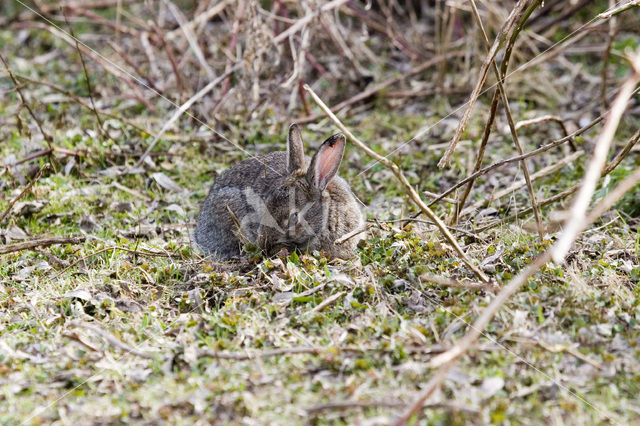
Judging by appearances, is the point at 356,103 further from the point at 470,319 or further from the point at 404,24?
the point at 470,319

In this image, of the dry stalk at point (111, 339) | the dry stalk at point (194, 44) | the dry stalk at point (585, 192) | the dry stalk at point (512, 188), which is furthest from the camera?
the dry stalk at point (194, 44)

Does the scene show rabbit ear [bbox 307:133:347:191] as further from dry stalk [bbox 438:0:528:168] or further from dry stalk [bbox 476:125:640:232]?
dry stalk [bbox 476:125:640:232]

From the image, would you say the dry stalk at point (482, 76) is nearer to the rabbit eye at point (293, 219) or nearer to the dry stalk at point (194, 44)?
the rabbit eye at point (293, 219)

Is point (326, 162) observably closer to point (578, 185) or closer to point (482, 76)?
point (482, 76)

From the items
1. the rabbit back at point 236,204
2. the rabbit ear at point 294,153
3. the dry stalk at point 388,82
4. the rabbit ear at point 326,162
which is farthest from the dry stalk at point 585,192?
the dry stalk at point 388,82

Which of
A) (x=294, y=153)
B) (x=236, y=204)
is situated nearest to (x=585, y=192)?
(x=294, y=153)

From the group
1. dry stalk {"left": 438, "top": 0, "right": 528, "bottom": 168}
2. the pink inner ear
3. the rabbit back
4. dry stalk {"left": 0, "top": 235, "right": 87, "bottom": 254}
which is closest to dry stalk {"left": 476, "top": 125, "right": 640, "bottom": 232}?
dry stalk {"left": 438, "top": 0, "right": 528, "bottom": 168}

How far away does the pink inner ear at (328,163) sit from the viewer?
5.06 meters

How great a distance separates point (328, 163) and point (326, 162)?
19 mm

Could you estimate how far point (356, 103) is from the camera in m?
8.49

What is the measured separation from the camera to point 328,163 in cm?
511

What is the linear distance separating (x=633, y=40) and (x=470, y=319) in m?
6.18

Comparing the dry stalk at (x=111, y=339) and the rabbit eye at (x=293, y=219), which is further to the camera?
the rabbit eye at (x=293, y=219)

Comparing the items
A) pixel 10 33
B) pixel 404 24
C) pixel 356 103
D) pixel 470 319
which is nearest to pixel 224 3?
pixel 356 103
